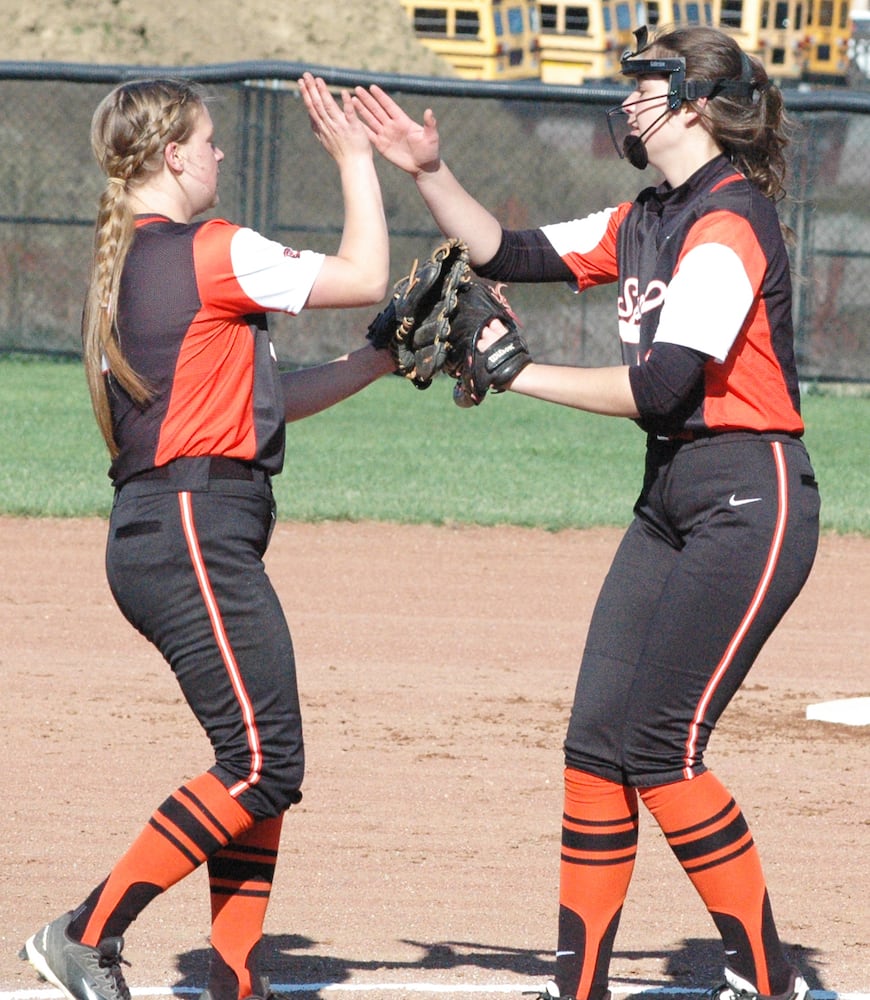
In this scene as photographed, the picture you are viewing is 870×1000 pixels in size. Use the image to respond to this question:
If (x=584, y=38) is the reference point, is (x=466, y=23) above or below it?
above

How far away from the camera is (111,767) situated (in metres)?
5.12

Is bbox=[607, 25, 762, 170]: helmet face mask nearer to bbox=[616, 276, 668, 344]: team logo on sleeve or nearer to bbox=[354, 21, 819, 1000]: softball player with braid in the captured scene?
bbox=[354, 21, 819, 1000]: softball player with braid

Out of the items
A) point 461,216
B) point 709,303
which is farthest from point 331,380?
point 709,303

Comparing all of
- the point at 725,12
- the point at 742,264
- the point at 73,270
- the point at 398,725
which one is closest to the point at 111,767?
the point at 398,725

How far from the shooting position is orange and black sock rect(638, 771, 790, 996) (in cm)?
312

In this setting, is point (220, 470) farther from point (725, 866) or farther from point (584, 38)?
point (584, 38)

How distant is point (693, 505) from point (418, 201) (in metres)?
11.4

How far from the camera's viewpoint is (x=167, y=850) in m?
3.09

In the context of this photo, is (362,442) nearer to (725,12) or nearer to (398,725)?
(398,725)

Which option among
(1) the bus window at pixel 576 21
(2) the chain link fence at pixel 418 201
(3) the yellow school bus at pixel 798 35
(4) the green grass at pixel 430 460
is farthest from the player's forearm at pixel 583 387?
(3) the yellow school bus at pixel 798 35

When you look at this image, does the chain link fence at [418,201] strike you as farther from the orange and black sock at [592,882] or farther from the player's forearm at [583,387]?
the orange and black sock at [592,882]

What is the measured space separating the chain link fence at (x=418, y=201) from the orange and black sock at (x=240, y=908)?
973cm

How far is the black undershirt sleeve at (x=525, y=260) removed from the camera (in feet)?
11.9

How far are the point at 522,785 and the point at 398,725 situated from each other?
723 mm
